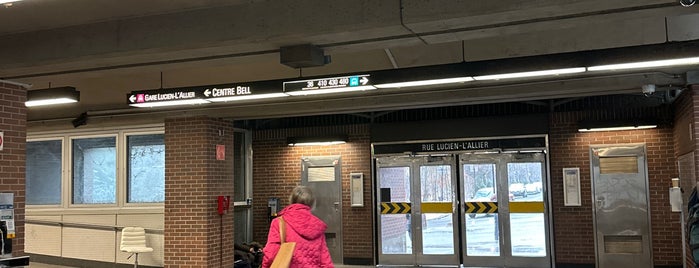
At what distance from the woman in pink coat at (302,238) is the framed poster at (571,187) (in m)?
7.20

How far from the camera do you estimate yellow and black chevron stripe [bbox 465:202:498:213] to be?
11.1m

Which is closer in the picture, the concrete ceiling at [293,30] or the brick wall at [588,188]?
the concrete ceiling at [293,30]

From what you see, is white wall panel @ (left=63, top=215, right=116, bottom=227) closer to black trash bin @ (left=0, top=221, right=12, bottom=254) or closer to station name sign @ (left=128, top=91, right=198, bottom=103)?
station name sign @ (left=128, top=91, right=198, bottom=103)

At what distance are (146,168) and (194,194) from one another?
1869 millimetres

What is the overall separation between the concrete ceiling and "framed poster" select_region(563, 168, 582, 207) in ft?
10.2

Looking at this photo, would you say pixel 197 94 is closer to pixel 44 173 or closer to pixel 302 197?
pixel 302 197

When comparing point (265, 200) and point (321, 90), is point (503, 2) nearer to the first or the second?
point (321, 90)

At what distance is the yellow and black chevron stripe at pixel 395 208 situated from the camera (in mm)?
11695

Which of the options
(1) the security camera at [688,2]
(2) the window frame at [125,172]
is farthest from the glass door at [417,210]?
(1) the security camera at [688,2]

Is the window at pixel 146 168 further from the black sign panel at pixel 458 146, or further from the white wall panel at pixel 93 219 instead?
the black sign panel at pixel 458 146

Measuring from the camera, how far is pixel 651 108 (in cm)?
1012

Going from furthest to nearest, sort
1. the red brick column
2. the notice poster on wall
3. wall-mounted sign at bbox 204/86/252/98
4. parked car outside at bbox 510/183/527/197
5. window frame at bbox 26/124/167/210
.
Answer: window frame at bbox 26/124/167/210 < parked car outside at bbox 510/183/527/197 < the red brick column < wall-mounted sign at bbox 204/86/252/98 < the notice poster on wall

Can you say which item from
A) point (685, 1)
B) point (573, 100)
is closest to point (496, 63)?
point (685, 1)

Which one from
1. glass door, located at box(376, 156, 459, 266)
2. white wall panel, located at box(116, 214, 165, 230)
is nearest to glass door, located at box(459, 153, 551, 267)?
glass door, located at box(376, 156, 459, 266)
